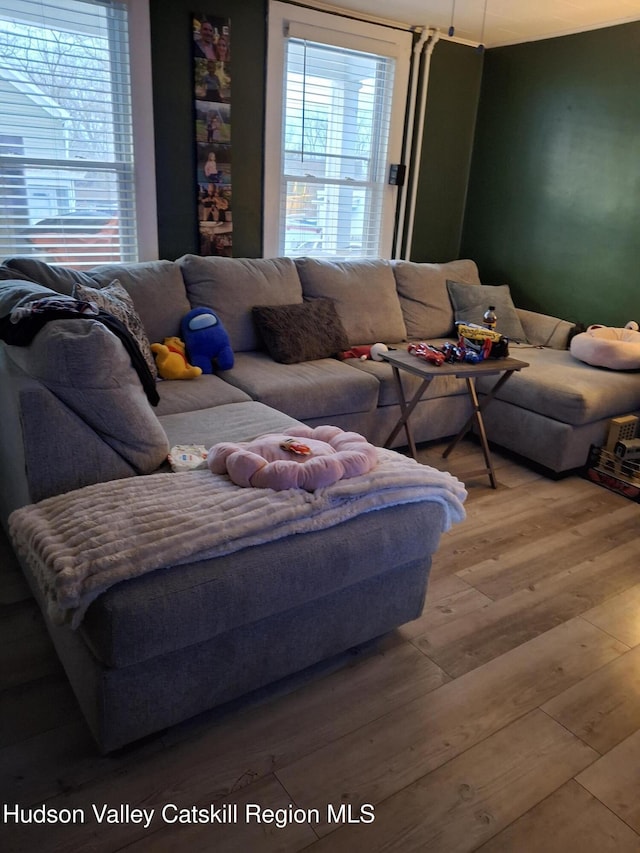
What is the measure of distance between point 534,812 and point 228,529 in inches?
39.3

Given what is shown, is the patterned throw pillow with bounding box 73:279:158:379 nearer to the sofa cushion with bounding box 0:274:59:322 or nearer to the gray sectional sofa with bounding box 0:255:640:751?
the gray sectional sofa with bounding box 0:255:640:751

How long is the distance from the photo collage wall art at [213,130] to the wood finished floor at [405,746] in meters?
2.32

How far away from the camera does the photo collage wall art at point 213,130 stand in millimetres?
3402

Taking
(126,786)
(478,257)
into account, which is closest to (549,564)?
(126,786)

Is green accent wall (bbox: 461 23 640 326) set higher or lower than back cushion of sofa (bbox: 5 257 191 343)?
higher

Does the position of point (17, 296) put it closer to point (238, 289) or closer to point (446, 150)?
point (238, 289)

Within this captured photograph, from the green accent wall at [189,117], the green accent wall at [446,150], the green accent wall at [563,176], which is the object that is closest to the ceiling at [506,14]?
the green accent wall at [563,176]

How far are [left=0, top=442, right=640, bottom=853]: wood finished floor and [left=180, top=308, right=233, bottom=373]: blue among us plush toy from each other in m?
1.32

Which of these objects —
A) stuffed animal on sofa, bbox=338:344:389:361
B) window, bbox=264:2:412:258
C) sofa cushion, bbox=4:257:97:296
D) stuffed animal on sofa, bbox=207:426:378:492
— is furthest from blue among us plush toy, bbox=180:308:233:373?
stuffed animal on sofa, bbox=207:426:378:492

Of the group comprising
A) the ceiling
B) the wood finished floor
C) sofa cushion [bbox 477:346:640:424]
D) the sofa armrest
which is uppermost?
the ceiling

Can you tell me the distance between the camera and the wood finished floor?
1402 millimetres

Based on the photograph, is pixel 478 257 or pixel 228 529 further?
pixel 478 257

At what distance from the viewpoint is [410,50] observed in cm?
411

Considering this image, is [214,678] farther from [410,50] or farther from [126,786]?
[410,50]
